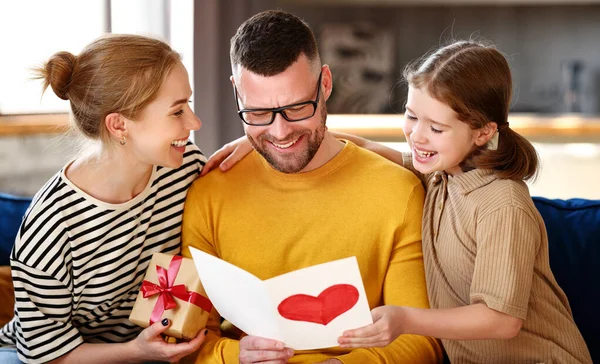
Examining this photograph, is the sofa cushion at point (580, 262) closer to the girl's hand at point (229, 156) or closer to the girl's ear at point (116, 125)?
the girl's hand at point (229, 156)

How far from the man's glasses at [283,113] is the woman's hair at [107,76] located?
0.69 ft

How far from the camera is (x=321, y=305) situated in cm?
136

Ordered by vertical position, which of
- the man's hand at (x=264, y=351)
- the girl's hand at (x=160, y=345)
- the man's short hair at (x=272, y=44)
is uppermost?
the man's short hair at (x=272, y=44)

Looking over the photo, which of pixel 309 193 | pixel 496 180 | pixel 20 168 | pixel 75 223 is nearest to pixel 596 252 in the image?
pixel 496 180

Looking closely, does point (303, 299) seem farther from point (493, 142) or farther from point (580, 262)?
point (580, 262)

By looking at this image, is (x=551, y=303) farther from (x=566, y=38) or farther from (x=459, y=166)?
(x=566, y=38)

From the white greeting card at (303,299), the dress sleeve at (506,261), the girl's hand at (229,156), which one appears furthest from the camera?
the girl's hand at (229,156)

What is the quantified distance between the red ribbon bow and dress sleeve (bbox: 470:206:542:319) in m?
0.58

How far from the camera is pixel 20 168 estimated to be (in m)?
3.22

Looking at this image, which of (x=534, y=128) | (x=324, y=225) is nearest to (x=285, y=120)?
(x=324, y=225)

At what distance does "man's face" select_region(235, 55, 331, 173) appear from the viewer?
1658 millimetres

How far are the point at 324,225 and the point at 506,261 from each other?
1.51 ft

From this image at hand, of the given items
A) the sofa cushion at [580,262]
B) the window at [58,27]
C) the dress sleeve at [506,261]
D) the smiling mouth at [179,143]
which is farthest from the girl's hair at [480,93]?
the window at [58,27]

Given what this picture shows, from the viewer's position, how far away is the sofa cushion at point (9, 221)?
2.18m
